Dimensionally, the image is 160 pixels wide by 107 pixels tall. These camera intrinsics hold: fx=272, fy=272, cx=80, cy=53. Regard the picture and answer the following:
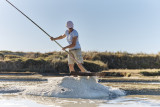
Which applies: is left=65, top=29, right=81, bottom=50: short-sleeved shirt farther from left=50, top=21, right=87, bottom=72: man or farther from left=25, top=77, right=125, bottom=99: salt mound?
left=25, top=77, right=125, bottom=99: salt mound

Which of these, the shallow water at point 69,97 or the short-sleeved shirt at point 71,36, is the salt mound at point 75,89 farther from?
the short-sleeved shirt at point 71,36

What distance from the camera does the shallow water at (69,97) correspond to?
5840 mm

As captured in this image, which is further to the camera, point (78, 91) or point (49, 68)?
point (49, 68)

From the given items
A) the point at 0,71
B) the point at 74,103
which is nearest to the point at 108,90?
the point at 74,103

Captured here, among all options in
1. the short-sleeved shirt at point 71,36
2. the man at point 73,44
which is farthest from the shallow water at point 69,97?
the short-sleeved shirt at point 71,36

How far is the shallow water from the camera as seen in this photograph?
5.84 meters

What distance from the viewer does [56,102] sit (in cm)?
602

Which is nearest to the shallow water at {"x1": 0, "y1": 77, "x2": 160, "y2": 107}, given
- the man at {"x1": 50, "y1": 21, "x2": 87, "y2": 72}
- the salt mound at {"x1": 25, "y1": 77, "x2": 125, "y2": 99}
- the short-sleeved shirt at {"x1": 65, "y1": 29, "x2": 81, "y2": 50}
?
the salt mound at {"x1": 25, "y1": 77, "x2": 125, "y2": 99}

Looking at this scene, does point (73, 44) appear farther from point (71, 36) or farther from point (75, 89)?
point (75, 89)

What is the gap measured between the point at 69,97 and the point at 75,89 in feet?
1.20

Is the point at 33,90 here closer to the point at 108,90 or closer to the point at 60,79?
the point at 60,79

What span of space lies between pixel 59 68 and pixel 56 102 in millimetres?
10479

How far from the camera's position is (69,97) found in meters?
6.81

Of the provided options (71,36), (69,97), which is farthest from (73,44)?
(69,97)
